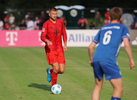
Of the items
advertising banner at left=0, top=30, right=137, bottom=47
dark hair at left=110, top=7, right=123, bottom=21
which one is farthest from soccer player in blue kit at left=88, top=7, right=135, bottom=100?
advertising banner at left=0, top=30, right=137, bottom=47

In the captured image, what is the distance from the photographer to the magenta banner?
21844 mm

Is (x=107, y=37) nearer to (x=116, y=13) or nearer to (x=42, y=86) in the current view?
(x=116, y=13)

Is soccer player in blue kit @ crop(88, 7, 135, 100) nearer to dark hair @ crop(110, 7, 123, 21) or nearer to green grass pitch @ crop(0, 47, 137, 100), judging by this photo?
dark hair @ crop(110, 7, 123, 21)

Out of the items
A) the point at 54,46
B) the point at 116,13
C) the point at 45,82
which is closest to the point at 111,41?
the point at 116,13

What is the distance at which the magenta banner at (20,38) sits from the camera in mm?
21844

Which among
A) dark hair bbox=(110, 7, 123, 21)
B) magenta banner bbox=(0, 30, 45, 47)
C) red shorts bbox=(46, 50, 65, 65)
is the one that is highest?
dark hair bbox=(110, 7, 123, 21)


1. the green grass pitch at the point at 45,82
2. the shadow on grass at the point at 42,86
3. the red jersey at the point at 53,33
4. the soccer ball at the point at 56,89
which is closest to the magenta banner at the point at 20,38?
the green grass pitch at the point at 45,82

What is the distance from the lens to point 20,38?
22031 millimetres

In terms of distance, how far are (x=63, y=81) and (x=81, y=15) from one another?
2075cm

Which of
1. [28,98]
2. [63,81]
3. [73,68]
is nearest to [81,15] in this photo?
[73,68]

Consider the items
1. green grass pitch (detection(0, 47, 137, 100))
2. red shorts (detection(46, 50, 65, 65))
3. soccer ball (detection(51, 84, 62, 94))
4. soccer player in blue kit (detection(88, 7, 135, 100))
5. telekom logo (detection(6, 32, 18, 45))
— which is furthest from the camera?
telekom logo (detection(6, 32, 18, 45))

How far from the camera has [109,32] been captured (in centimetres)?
536

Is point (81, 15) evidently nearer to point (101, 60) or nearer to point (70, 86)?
point (70, 86)

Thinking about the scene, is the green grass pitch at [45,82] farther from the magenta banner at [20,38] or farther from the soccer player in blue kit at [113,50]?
the magenta banner at [20,38]
